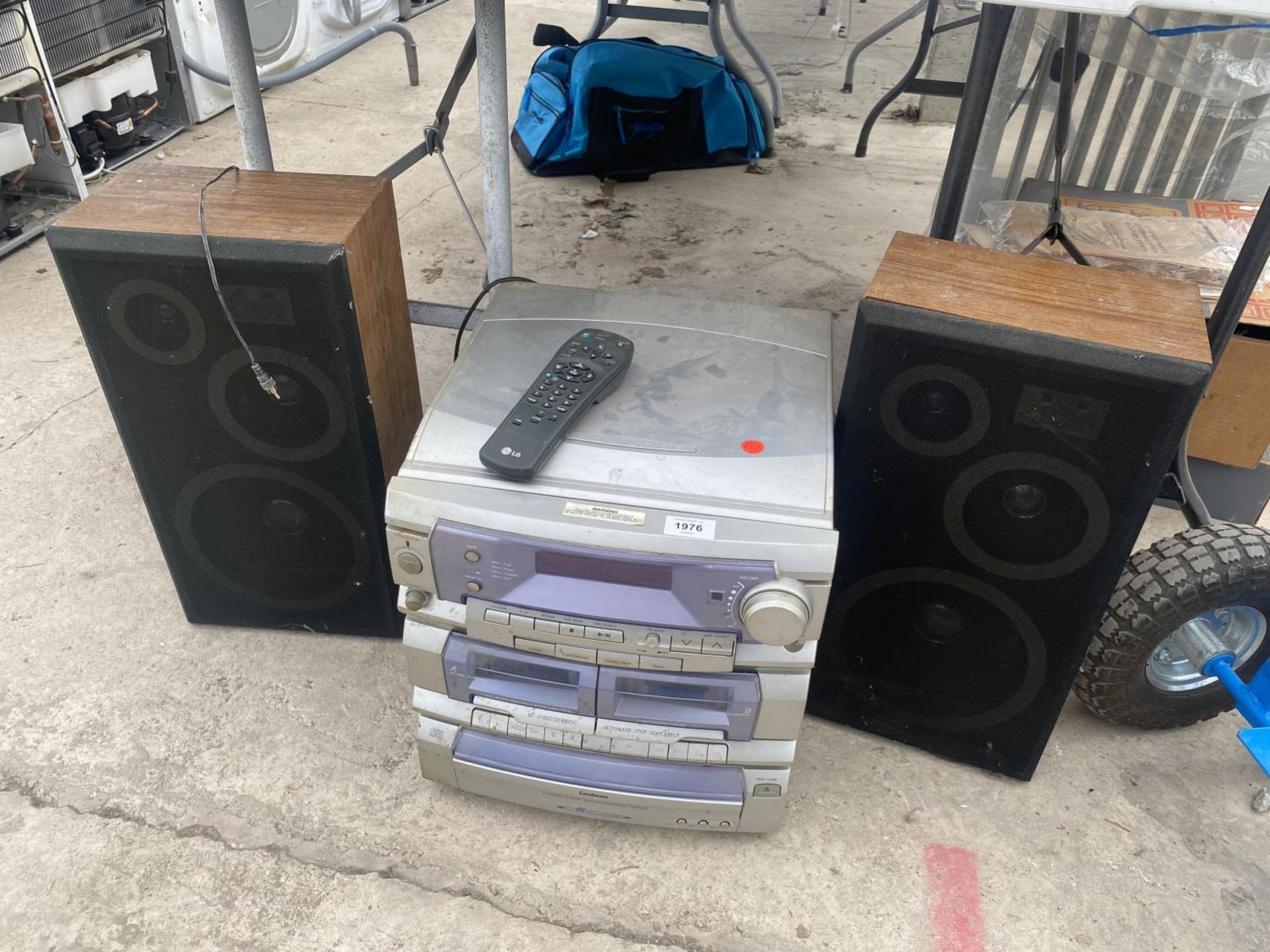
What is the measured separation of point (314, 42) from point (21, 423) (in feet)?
7.12

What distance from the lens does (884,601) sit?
43.4 inches

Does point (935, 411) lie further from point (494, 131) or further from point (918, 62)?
point (918, 62)

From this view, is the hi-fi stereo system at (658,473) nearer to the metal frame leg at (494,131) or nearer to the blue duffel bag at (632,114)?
the metal frame leg at (494,131)

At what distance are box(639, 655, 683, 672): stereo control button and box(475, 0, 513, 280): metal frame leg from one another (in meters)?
0.77

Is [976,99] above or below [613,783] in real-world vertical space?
above

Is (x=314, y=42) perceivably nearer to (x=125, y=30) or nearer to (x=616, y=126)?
(x=125, y=30)

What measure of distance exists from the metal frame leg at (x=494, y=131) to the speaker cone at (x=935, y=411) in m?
0.74

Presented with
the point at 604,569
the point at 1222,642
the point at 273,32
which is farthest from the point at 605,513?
the point at 273,32

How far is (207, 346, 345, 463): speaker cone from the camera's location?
1.08 meters

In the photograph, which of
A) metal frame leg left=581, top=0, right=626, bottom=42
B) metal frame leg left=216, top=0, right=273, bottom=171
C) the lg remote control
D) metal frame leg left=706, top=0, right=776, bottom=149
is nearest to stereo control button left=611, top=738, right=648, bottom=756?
the lg remote control

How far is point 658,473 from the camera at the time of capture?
946mm

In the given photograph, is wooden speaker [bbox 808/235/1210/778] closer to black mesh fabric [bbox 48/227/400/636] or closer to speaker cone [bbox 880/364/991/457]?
speaker cone [bbox 880/364/991/457]

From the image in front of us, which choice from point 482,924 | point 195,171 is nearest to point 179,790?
point 482,924

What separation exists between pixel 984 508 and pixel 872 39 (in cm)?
244
